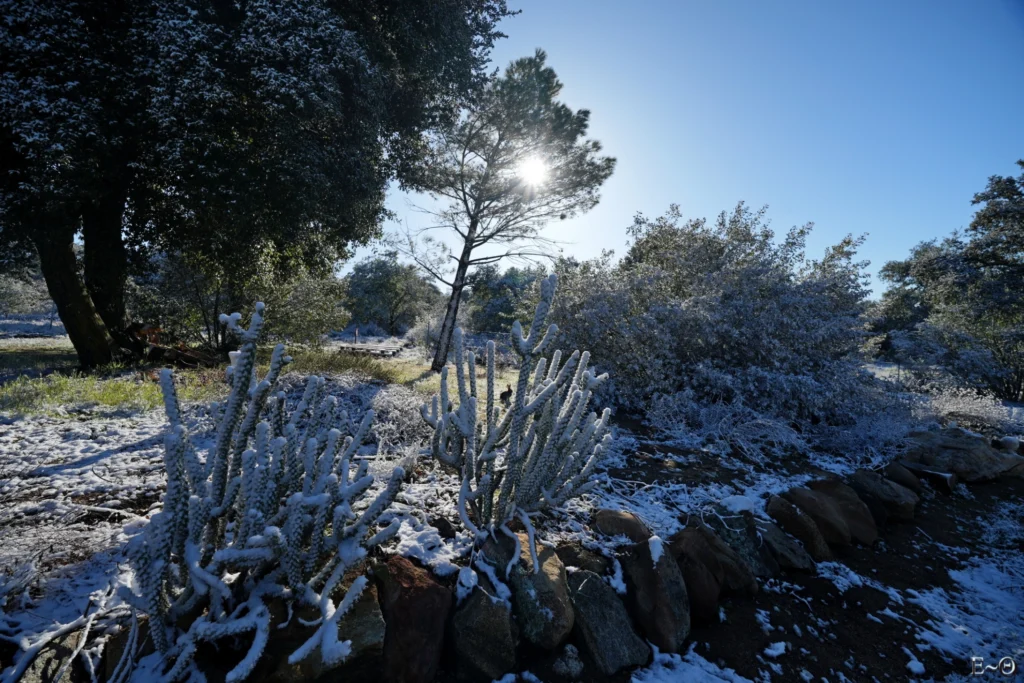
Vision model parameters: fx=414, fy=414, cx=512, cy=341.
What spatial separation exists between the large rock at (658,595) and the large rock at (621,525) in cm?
10

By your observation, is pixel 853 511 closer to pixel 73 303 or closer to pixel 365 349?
pixel 73 303

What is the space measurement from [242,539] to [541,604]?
139 centimetres

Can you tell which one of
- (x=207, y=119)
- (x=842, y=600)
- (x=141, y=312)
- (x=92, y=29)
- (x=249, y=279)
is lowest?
(x=842, y=600)

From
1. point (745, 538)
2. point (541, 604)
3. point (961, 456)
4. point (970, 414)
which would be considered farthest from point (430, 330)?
point (541, 604)

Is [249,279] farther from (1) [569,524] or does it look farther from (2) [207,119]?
(1) [569,524]

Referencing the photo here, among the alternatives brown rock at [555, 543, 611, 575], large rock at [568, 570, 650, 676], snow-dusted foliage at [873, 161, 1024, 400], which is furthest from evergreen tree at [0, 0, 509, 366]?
snow-dusted foliage at [873, 161, 1024, 400]

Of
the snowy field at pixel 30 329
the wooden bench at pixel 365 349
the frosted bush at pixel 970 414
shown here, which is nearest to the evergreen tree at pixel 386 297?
the wooden bench at pixel 365 349

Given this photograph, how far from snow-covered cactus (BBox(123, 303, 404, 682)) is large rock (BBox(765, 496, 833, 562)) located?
3218 millimetres

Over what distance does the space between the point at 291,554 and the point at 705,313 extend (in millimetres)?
5820

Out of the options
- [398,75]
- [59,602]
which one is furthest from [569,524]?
[398,75]

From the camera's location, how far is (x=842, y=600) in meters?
2.80

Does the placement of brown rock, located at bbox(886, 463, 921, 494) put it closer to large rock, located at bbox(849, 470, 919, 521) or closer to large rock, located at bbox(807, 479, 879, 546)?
large rock, located at bbox(849, 470, 919, 521)

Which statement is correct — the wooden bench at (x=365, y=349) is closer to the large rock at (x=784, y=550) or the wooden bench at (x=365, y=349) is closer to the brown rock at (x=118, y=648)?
the brown rock at (x=118, y=648)

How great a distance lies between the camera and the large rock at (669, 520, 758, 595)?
104 inches
